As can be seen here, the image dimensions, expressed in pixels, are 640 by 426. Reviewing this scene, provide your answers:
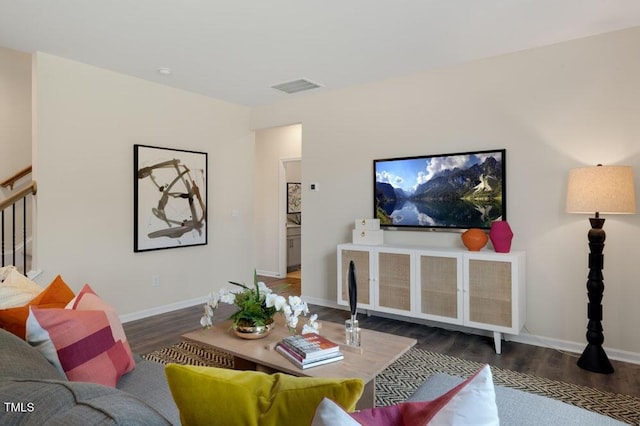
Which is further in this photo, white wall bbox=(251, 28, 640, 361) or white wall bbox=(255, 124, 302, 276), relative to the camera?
white wall bbox=(255, 124, 302, 276)

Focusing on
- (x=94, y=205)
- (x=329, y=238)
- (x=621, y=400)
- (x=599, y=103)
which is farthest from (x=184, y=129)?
(x=621, y=400)

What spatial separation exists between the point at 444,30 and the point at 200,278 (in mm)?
3823

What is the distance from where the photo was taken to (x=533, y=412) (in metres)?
1.36

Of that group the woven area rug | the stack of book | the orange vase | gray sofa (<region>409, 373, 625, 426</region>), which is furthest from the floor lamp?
the stack of book

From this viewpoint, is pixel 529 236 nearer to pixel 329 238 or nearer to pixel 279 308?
pixel 329 238

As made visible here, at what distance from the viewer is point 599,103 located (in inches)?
123

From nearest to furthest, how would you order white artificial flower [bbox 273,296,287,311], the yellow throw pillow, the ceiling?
the yellow throw pillow
white artificial flower [bbox 273,296,287,311]
the ceiling

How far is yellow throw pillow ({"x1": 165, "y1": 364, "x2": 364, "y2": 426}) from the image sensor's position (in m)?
0.75

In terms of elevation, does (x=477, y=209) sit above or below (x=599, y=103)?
below

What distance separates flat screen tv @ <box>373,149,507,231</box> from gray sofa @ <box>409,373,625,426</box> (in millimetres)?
2339

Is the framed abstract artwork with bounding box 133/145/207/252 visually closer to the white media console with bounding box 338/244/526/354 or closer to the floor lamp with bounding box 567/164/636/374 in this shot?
the white media console with bounding box 338/244/526/354

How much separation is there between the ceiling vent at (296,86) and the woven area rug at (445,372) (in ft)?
9.58

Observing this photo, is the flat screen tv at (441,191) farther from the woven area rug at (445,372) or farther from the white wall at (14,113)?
the white wall at (14,113)

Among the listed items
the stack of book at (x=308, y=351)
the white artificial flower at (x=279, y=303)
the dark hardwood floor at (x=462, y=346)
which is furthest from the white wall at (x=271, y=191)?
the stack of book at (x=308, y=351)
